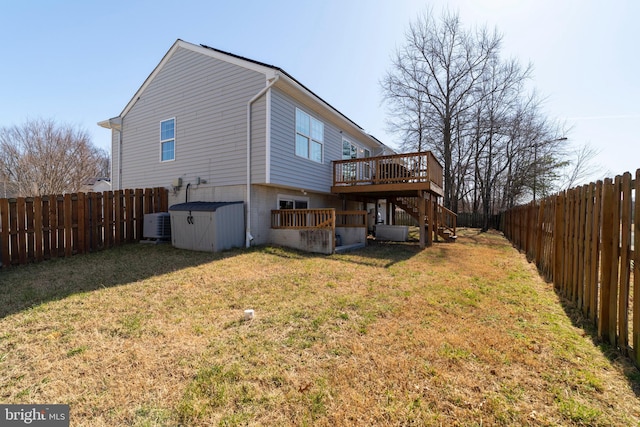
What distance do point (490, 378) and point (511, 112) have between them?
2532 cm

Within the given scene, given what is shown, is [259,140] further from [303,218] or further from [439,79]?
[439,79]

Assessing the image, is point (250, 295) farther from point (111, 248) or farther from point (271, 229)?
A: point (111, 248)

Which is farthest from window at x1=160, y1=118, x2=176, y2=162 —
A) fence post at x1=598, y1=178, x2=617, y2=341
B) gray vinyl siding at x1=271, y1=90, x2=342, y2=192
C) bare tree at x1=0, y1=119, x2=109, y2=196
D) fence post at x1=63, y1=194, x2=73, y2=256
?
bare tree at x1=0, y1=119, x2=109, y2=196

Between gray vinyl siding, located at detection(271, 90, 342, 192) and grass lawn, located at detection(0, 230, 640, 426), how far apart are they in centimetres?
466

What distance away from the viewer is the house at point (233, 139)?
8.67 m

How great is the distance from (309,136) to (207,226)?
4995mm

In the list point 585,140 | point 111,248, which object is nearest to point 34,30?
point 111,248

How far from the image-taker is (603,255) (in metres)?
3.06

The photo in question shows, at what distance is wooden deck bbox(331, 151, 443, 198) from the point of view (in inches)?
387

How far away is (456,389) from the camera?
2145mm

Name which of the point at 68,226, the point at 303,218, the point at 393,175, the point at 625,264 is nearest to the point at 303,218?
the point at 303,218

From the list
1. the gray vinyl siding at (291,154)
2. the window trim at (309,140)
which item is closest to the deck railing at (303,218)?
the gray vinyl siding at (291,154)

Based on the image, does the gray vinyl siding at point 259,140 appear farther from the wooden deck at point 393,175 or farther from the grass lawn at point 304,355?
the grass lawn at point 304,355

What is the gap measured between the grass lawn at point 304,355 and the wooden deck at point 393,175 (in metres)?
5.36
